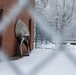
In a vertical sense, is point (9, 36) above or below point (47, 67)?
above

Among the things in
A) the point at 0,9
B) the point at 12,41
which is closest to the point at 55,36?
the point at 0,9

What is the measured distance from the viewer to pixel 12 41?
4.10 metres

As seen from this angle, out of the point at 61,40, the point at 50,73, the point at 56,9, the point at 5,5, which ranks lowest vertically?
the point at 50,73

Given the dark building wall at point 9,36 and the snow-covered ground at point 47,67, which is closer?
the snow-covered ground at point 47,67

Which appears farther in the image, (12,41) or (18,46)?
(18,46)

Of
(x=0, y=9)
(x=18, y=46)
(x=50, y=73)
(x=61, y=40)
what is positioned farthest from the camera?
(x=18, y=46)

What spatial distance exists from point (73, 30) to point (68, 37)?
3 centimetres

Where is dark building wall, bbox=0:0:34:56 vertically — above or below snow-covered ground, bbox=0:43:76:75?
above

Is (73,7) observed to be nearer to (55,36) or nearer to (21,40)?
(55,36)

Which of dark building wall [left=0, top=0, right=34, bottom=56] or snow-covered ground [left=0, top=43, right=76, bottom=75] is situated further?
dark building wall [left=0, top=0, right=34, bottom=56]

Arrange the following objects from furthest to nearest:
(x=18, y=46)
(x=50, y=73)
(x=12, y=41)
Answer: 1. (x=18, y=46)
2. (x=12, y=41)
3. (x=50, y=73)

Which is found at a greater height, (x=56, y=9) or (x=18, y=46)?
(x=56, y=9)

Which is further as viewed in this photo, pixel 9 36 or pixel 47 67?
pixel 9 36

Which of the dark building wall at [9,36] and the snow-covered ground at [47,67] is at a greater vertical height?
the dark building wall at [9,36]
